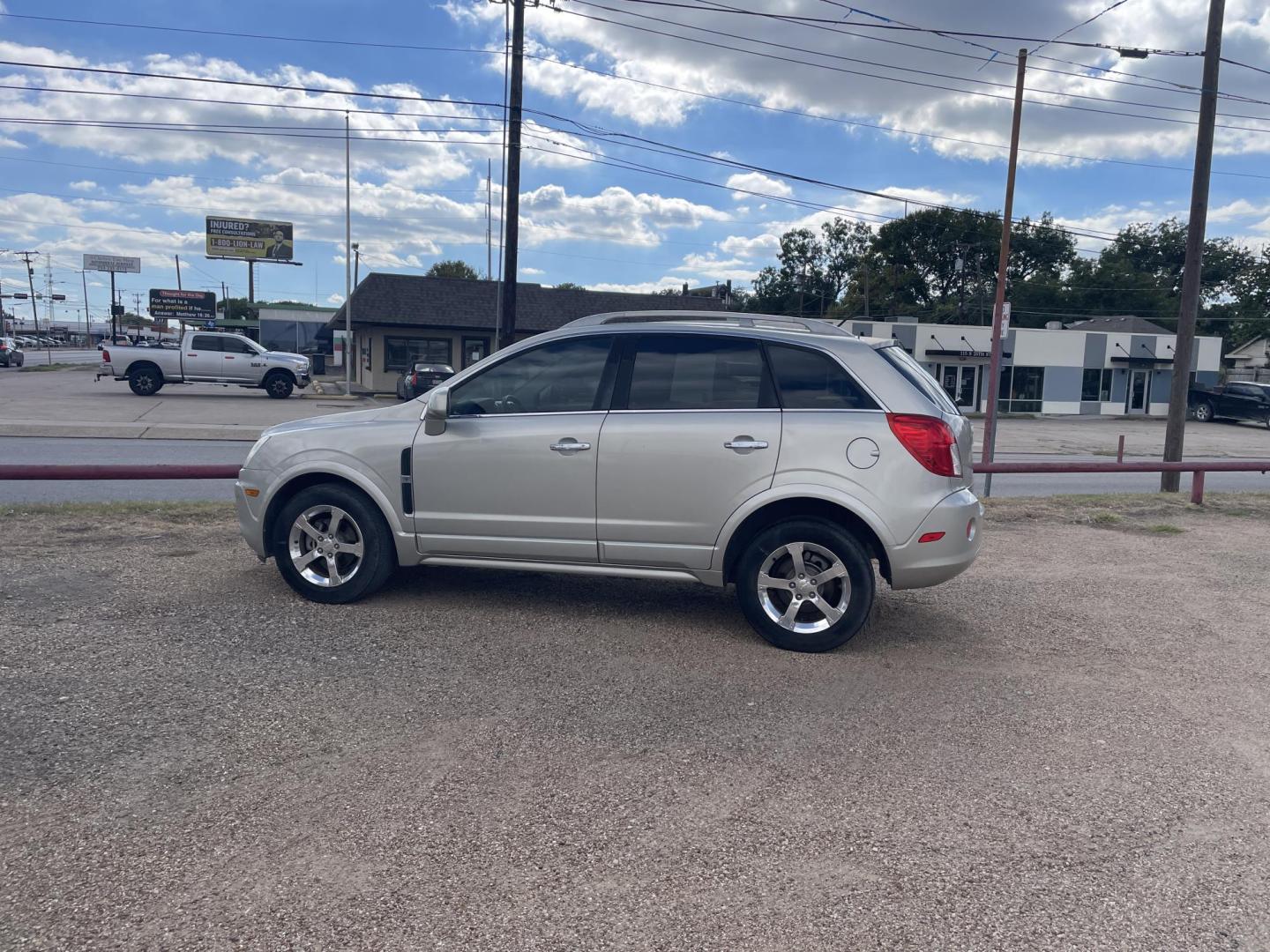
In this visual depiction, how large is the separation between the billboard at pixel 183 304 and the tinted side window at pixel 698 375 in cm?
9002

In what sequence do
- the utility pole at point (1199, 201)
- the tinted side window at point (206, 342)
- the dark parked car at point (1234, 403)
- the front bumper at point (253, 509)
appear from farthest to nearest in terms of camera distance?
the dark parked car at point (1234, 403)
the tinted side window at point (206, 342)
the utility pole at point (1199, 201)
the front bumper at point (253, 509)

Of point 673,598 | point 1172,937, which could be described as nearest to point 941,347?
point 673,598

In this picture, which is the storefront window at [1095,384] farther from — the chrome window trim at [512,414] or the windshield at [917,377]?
the chrome window trim at [512,414]

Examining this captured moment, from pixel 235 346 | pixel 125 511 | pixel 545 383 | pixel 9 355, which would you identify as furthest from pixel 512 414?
pixel 9 355

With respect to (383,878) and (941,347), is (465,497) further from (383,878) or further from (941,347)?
(941,347)

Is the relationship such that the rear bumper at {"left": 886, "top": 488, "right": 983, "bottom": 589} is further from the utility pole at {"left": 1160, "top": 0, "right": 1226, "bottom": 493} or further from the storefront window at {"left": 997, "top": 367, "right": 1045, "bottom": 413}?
the storefront window at {"left": 997, "top": 367, "right": 1045, "bottom": 413}

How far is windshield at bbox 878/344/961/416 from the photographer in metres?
5.75

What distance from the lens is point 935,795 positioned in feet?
12.8

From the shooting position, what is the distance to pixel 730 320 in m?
6.05

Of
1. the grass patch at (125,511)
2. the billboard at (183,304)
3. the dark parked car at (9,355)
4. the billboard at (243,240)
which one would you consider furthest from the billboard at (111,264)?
the grass patch at (125,511)

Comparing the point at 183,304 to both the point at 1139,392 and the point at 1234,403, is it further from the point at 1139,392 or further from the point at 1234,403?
the point at 1234,403

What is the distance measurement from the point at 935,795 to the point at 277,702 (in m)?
2.91

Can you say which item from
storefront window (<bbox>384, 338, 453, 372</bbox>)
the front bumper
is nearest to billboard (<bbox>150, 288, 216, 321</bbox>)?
storefront window (<bbox>384, 338, 453, 372</bbox>)

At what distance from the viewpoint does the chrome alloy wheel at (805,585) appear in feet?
18.2
